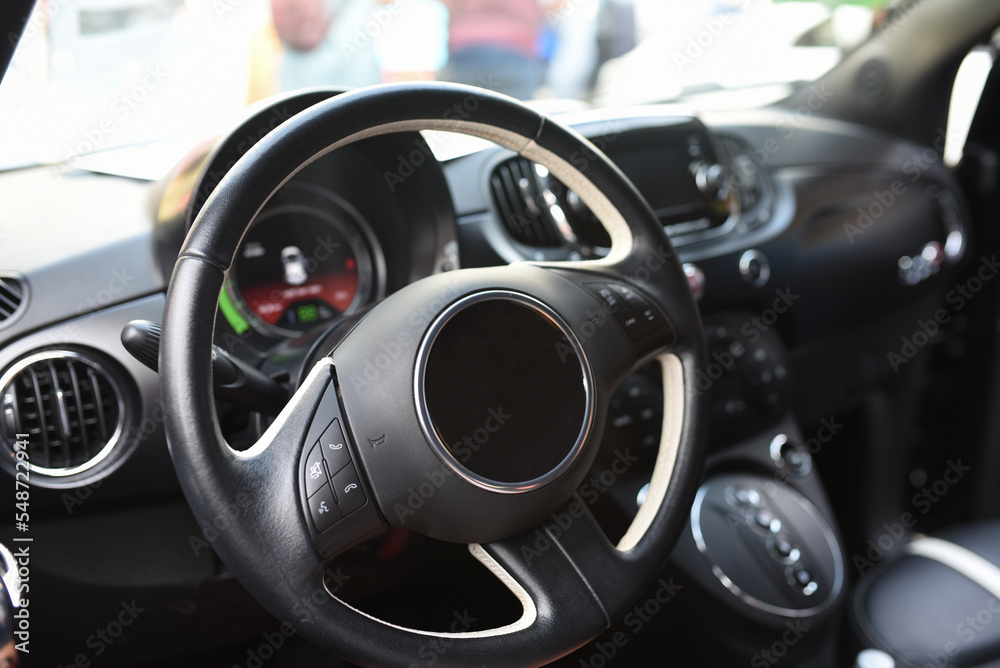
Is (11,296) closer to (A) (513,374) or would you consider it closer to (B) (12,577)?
(B) (12,577)

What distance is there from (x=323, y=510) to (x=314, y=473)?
0.04 m

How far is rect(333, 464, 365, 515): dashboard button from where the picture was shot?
31.2 inches

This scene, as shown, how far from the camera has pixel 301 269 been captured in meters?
1.32

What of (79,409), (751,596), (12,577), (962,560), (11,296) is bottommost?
(751,596)

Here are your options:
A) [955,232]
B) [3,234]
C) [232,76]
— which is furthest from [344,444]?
[955,232]

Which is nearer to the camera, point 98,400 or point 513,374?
point 513,374

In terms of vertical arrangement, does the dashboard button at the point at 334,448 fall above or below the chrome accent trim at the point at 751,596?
above

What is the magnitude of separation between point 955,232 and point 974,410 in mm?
466

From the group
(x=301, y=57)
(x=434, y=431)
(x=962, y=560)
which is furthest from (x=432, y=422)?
(x=301, y=57)

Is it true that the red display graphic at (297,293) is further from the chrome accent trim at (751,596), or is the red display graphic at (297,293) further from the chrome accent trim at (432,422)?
the chrome accent trim at (751,596)

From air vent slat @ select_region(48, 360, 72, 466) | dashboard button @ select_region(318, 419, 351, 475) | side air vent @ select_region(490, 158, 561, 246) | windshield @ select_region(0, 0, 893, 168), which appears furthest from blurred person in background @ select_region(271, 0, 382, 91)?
dashboard button @ select_region(318, 419, 351, 475)

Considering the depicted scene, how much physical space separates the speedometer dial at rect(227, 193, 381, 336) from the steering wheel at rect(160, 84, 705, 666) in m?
0.43

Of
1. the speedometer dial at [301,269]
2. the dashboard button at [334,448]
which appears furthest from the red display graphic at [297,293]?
the dashboard button at [334,448]

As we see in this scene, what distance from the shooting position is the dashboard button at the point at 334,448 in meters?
0.80
